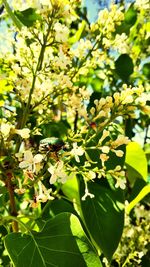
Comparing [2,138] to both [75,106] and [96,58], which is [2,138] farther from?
[96,58]

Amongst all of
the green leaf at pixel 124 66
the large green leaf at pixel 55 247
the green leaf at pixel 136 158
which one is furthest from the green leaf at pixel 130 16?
the large green leaf at pixel 55 247

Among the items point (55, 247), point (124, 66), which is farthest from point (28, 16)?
point (124, 66)

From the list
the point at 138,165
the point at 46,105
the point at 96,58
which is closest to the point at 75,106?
the point at 46,105

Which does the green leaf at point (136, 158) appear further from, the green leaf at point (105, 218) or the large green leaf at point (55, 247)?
the large green leaf at point (55, 247)

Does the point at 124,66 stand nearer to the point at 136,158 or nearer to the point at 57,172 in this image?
the point at 136,158

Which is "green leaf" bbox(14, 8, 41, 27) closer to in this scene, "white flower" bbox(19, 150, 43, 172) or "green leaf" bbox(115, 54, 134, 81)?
"white flower" bbox(19, 150, 43, 172)
